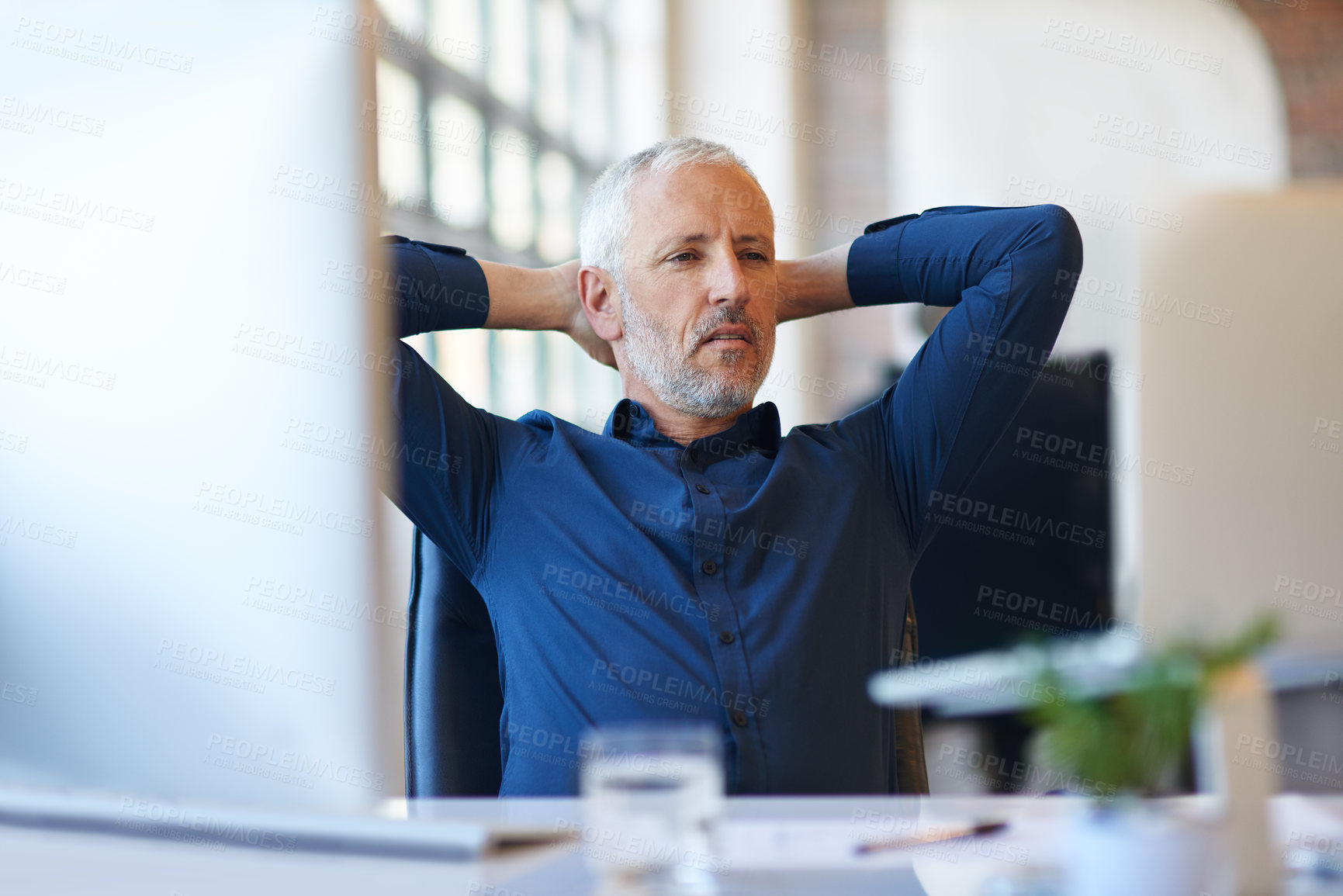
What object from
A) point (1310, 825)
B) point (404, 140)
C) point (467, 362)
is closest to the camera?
point (1310, 825)

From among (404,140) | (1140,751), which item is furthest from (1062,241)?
(404,140)

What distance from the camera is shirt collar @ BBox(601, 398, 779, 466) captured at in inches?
60.9

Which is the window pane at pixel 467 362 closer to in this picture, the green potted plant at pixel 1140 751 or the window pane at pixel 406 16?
the window pane at pixel 406 16

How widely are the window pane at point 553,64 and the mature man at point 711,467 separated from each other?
2968 millimetres

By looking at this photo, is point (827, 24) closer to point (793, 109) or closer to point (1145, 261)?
point (793, 109)

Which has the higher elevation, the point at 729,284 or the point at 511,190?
the point at 511,190

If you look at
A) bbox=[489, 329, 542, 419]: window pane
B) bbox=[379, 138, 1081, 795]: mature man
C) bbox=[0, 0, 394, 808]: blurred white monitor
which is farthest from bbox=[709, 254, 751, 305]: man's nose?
bbox=[489, 329, 542, 419]: window pane

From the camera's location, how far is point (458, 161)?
12.0ft

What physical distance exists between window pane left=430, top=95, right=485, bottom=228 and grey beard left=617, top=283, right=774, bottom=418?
199 centimetres

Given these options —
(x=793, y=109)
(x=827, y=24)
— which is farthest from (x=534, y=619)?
(x=827, y=24)

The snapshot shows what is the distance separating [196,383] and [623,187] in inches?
47.9

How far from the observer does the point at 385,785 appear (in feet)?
1.91

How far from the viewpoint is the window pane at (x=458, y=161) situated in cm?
348

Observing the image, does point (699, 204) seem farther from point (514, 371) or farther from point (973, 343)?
point (514, 371)
